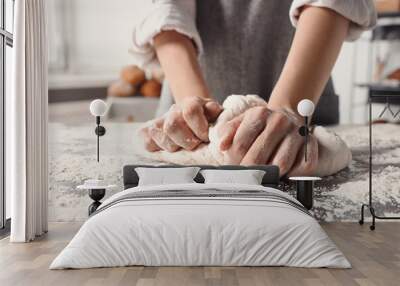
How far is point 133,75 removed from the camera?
18.8 feet

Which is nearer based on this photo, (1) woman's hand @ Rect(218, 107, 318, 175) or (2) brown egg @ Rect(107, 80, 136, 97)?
(1) woman's hand @ Rect(218, 107, 318, 175)

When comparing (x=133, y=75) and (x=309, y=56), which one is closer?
(x=309, y=56)

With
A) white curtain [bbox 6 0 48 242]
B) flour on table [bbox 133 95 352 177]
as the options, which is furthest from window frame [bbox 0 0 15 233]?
flour on table [bbox 133 95 352 177]

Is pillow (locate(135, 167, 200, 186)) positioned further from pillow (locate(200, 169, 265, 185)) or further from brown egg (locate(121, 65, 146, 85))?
brown egg (locate(121, 65, 146, 85))

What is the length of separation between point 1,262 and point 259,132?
2.29 meters

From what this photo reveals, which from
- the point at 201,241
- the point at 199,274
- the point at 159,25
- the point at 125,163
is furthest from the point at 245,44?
the point at 199,274

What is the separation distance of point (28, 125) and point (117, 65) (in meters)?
1.25

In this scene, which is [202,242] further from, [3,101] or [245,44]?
[245,44]

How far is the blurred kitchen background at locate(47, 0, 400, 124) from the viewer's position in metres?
5.62

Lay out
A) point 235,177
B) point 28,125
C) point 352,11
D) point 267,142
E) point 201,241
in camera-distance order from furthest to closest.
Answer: point 352,11 → point 267,142 → point 235,177 → point 28,125 → point 201,241

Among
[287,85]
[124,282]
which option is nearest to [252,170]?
[287,85]

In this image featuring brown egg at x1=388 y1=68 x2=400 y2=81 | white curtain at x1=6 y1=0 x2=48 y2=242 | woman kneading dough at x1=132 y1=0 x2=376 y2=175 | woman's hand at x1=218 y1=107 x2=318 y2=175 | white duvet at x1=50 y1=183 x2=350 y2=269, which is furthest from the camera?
brown egg at x1=388 y1=68 x2=400 y2=81

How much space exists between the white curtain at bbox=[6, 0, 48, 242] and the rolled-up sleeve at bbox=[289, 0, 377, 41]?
82.9 inches

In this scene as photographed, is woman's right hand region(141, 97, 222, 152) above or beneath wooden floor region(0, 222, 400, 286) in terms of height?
above
